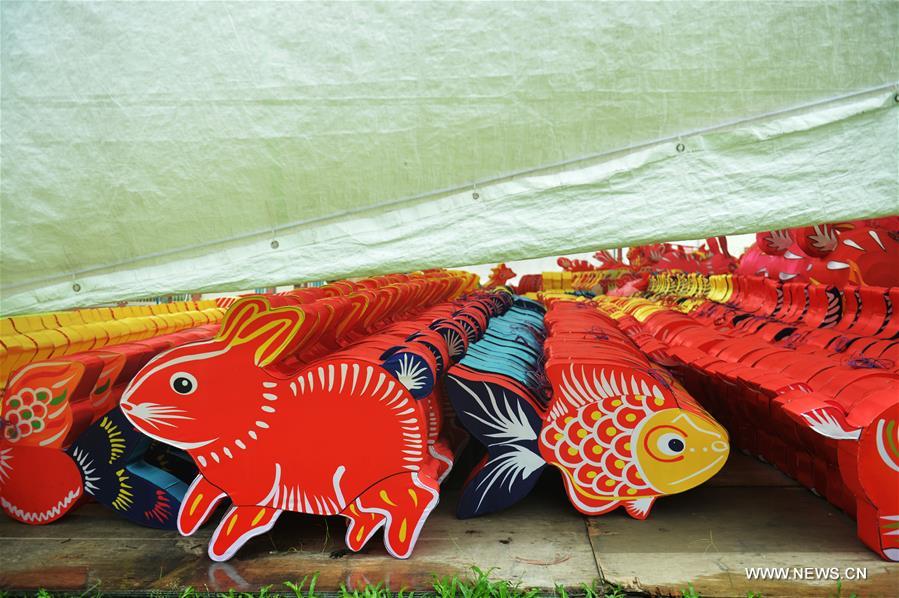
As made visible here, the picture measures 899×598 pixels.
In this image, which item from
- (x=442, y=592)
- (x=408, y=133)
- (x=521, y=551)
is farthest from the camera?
(x=521, y=551)

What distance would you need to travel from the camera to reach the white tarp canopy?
153 cm

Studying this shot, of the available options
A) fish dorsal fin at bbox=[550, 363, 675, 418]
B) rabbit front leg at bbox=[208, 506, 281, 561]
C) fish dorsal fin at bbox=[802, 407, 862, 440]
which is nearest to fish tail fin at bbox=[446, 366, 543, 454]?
fish dorsal fin at bbox=[550, 363, 675, 418]

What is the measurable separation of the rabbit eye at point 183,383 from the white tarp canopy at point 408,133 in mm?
806

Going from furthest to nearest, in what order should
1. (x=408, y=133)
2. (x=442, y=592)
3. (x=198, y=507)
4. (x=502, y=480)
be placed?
(x=502, y=480)
(x=198, y=507)
(x=442, y=592)
(x=408, y=133)

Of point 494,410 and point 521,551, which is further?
point 494,410

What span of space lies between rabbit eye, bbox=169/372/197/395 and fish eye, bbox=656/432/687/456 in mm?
1679

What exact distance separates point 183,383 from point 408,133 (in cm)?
134

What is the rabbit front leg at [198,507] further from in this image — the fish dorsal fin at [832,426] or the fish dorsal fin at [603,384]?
the fish dorsal fin at [832,426]

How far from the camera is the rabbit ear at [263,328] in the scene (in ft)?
7.72

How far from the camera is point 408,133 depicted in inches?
63.5

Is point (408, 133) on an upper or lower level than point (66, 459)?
upper

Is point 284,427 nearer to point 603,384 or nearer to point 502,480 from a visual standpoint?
point 502,480

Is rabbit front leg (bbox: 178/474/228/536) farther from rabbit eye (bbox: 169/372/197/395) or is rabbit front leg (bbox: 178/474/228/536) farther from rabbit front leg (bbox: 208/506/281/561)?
rabbit eye (bbox: 169/372/197/395)

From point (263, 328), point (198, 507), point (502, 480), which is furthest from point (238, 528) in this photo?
point (502, 480)
